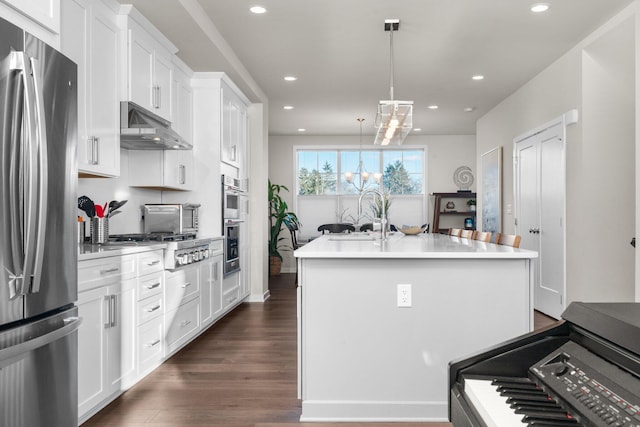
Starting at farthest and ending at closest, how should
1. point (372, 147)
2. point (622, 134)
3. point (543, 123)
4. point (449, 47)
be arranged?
point (372, 147)
point (543, 123)
point (449, 47)
point (622, 134)

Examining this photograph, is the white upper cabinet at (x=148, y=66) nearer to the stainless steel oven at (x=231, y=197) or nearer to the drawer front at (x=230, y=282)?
the stainless steel oven at (x=231, y=197)

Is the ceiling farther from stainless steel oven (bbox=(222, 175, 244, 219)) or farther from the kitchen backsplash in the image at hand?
the kitchen backsplash

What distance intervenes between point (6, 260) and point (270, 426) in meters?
1.51

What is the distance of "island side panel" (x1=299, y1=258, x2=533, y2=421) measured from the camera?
2576 millimetres

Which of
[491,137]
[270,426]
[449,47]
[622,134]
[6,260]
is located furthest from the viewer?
[491,137]

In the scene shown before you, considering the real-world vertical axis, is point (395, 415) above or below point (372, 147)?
below

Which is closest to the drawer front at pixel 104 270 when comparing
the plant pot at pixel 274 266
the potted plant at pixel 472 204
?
the plant pot at pixel 274 266

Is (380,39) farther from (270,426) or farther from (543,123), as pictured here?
(270,426)

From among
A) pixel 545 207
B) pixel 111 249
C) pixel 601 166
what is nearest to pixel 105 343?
pixel 111 249

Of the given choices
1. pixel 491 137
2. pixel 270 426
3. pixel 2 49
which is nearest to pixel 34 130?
pixel 2 49

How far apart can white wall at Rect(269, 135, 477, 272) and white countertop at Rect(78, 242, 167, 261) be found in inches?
266

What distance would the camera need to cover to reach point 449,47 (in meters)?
4.89

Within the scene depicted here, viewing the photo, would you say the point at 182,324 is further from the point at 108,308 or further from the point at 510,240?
the point at 510,240

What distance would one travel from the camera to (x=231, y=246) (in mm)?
5418
